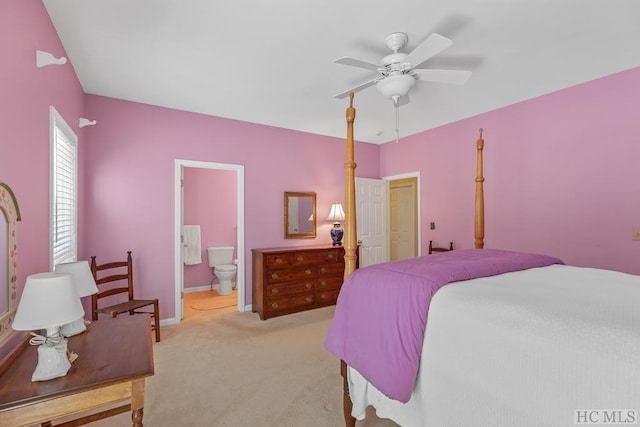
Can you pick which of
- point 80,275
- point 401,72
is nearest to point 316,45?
point 401,72

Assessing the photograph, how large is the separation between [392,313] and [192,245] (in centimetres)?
437

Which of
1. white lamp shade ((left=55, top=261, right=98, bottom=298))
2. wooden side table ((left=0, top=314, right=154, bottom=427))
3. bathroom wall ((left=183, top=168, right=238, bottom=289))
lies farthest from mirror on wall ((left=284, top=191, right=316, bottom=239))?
wooden side table ((left=0, top=314, right=154, bottom=427))

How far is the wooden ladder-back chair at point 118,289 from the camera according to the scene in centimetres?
287

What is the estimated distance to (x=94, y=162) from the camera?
10.5 ft

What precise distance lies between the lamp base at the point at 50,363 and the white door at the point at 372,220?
13.5ft

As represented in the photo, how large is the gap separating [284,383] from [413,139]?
391 cm

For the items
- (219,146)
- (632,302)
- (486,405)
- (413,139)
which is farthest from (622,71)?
(219,146)

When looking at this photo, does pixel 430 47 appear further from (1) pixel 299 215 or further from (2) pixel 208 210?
(2) pixel 208 210

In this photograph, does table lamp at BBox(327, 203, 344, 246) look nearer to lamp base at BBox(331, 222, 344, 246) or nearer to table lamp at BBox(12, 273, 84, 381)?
lamp base at BBox(331, 222, 344, 246)

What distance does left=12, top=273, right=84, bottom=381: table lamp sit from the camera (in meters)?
1.07

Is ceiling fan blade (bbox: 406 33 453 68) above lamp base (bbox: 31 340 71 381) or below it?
above

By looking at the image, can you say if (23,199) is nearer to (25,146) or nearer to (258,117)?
(25,146)

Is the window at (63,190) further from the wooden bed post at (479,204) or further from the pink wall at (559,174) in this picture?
the pink wall at (559,174)

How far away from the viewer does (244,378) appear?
93.7 inches
